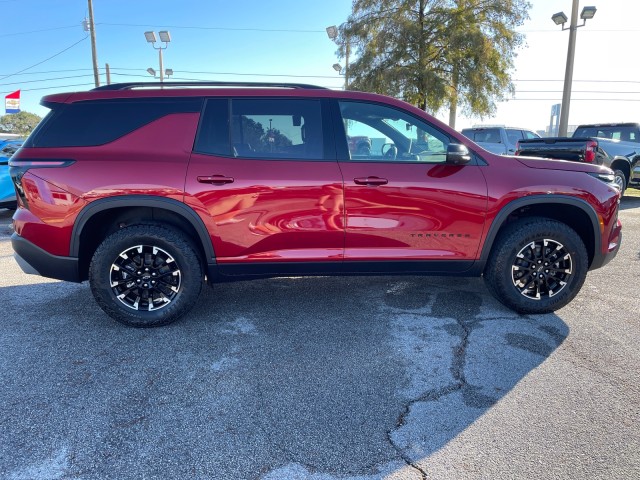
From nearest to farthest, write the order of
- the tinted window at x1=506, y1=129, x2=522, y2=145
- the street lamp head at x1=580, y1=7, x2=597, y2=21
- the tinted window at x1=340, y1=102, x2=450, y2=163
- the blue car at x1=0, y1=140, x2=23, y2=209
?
1. the tinted window at x1=340, y1=102, x2=450, y2=163
2. the blue car at x1=0, y1=140, x2=23, y2=209
3. the street lamp head at x1=580, y1=7, x2=597, y2=21
4. the tinted window at x1=506, y1=129, x2=522, y2=145

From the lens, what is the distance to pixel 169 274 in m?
3.54

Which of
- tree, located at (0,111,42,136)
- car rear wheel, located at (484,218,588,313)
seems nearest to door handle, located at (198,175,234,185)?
car rear wheel, located at (484,218,588,313)

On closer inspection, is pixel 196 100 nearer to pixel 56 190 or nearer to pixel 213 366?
pixel 56 190

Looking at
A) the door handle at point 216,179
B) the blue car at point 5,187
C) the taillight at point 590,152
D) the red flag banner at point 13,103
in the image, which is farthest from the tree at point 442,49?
the red flag banner at point 13,103

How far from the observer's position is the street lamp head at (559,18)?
13719 mm

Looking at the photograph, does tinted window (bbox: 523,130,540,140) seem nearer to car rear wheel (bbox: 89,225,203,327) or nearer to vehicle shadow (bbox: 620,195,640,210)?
vehicle shadow (bbox: 620,195,640,210)

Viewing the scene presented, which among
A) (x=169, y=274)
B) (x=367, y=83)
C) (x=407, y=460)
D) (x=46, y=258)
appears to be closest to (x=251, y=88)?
(x=169, y=274)

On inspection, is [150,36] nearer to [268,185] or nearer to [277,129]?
[277,129]

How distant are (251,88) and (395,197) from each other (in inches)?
58.6

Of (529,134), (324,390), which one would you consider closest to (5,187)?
(324,390)

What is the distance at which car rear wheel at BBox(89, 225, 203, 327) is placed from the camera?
11.2 ft

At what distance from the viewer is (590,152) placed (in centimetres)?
880

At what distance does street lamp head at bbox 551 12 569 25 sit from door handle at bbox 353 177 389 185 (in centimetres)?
1409

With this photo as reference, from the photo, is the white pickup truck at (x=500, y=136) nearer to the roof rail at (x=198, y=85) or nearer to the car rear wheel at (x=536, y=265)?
the car rear wheel at (x=536, y=265)
